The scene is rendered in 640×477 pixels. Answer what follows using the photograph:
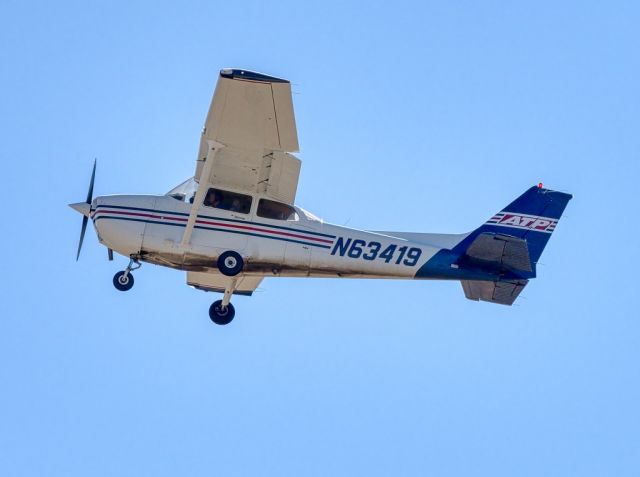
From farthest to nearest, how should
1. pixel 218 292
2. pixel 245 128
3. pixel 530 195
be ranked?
pixel 218 292
pixel 530 195
pixel 245 128

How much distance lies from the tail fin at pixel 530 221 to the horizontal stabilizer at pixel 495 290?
0.35 m

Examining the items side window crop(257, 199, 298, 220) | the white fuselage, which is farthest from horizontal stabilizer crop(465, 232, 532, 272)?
side window crop(257, 199, 298, 220)

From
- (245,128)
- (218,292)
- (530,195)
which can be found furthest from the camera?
(218,292)

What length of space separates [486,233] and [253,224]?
3.37 meters

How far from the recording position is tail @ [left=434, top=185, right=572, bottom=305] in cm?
1622

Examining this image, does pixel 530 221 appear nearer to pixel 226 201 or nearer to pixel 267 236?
pixel 267 236

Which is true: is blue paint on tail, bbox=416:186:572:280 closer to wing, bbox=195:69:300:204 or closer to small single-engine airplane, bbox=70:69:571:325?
small single-engine airplane, bbox=70:69:571:325

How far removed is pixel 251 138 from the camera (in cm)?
1592

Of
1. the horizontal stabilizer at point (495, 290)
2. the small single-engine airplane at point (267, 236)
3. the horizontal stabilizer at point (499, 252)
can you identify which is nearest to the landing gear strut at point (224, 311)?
the small single-engine airplane at point (267, 236)

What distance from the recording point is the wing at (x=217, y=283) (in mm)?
18391

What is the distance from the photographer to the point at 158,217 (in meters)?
16.3

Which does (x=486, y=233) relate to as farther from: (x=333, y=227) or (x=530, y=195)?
(x=333, y=227)

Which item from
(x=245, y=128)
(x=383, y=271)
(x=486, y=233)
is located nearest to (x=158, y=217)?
(x=245, y=128)

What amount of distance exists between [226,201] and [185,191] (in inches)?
26.4
